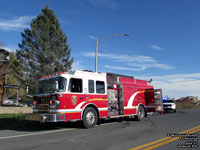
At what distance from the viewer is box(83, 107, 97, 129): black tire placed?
9.40 meters

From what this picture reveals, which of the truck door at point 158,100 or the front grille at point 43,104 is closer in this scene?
the front grille at point 43,104

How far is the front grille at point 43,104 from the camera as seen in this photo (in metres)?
9.08

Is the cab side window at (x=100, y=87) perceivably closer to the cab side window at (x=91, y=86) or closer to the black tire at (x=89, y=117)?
the cab side window at (x=91, y=86)

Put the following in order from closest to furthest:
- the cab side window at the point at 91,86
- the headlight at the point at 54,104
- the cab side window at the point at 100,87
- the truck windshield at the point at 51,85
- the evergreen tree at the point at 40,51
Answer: the headlight at the point at 54,104 < the truck windshield at the point at 51,85 < the cab side window at the point at 91,86 < the cab side window at the point at 100,87 < the evergreen tree at the point at 40,51

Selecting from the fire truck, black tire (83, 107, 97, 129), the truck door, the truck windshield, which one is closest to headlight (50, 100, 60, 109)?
the fire truck

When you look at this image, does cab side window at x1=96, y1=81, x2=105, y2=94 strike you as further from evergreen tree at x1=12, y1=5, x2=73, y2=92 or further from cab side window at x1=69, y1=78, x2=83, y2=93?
evergreen tree at x1=12, y1=5, x2=73, y2=92

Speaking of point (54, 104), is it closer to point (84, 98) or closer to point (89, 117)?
point (84, 98)

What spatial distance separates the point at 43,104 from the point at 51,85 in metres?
0.96

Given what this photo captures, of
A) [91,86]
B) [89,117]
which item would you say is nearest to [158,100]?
[91,86]

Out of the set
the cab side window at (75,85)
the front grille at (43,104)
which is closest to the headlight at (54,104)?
the front grille at (43,104)

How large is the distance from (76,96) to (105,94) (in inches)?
83.1

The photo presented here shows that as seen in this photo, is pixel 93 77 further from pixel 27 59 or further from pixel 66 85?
pixel 27 59

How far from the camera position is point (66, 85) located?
901 cm

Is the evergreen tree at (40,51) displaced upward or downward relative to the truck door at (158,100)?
upward
